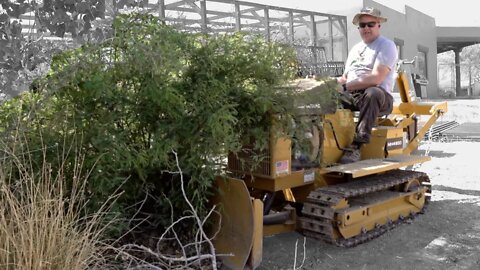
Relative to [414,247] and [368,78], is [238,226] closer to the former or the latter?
[414,247]

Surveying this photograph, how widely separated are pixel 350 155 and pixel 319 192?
766 millimetres

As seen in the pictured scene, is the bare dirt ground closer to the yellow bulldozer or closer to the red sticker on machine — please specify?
the yellow bulldozer

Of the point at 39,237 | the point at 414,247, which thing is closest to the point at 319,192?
the point at 414,247

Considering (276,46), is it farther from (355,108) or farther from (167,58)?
(355,108)

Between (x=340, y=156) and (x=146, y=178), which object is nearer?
(x=146, y=178)

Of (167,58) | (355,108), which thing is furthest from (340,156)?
(167,58)

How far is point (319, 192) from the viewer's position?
4.85 metres

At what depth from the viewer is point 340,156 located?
17.9ft

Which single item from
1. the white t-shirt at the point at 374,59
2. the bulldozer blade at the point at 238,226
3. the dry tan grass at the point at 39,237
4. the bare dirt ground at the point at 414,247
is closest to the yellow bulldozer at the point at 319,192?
the bulldozer blade at the point at 238,226

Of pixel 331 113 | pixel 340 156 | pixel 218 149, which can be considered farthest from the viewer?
pixel 340 156

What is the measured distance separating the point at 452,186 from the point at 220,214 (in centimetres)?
470

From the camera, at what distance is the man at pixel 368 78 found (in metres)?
5.42

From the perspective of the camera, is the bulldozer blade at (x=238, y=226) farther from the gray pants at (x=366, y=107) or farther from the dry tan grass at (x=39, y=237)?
the gray pants at (x=366, y=107)

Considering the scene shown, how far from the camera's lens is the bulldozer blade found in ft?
13.2
